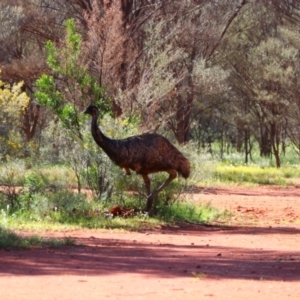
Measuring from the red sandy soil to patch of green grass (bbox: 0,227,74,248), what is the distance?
25 cm

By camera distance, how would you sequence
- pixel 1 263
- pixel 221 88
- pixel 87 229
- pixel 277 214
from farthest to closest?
pixel 221 88 → pixel 277 214 → pixel 87 229 → pixel 1 263

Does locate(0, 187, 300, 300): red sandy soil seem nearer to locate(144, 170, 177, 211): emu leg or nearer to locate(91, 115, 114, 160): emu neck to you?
locate(144, 170, 177, 211): emu leg

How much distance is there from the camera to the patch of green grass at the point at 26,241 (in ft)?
53.0

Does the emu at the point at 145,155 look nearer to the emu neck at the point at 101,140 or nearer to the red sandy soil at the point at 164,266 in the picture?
the emu neck at the point at 101,140

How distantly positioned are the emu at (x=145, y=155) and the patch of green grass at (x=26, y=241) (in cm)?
459

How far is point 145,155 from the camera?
72.1 ft

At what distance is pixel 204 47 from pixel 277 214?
21404 mm

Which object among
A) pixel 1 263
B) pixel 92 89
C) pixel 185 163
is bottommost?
pixel 1 263

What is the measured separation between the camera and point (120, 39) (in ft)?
96.7

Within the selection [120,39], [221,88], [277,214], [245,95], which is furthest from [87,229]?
[245,95]

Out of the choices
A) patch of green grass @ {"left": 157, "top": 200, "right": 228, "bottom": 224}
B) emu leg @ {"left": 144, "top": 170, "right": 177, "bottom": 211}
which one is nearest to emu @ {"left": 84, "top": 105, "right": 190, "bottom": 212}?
emu leg @ {"left": 144, "top": 170, "right": 177, "bottom": 211}

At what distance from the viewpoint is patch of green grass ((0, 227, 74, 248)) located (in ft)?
53.0

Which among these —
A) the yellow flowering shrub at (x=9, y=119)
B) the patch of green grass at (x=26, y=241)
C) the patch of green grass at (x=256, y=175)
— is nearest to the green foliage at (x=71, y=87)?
the yellow flowering shrub at (x=9, y=119)

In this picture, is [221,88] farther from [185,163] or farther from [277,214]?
[185,163]
